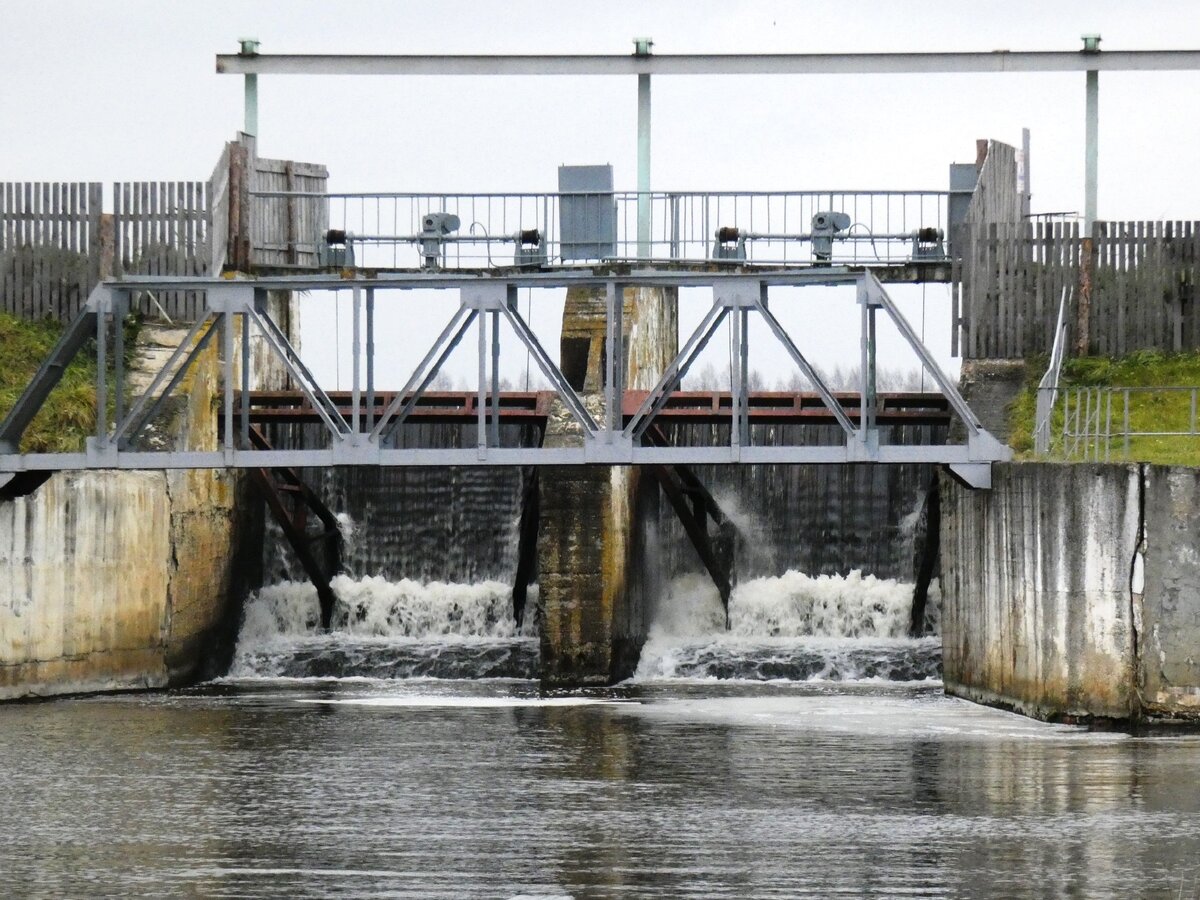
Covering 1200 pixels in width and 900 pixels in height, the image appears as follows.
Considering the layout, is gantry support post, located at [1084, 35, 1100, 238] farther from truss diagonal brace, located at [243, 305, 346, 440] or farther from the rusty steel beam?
truss diagonal brace, located at [243, 305, 346, 440]

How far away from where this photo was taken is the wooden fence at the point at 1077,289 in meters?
39.4

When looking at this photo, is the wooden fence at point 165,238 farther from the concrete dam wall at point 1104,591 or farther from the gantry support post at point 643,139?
the concrete dam wall at point 1104,591

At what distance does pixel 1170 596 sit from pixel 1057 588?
1451mm

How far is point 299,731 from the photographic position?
30.5m

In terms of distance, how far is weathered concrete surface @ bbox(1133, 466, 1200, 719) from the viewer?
2923 centimetres

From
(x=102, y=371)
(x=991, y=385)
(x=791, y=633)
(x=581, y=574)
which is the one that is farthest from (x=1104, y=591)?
(x=102, y=371)

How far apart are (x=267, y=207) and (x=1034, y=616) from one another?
56.6 ft

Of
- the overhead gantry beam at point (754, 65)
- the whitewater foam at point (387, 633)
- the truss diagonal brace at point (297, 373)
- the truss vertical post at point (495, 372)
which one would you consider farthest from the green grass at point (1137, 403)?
the truss diagonal brace at point (297, 373)

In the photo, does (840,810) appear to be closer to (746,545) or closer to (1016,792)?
(1016,792)

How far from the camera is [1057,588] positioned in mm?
30109

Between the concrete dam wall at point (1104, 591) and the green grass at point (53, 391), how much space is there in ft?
46.2

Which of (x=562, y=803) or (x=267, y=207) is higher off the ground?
(x=267, y=207)

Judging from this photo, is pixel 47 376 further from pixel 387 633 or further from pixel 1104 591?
pixel 1104 591

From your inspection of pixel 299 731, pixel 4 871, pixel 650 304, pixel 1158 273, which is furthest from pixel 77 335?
pixel 1158 273
